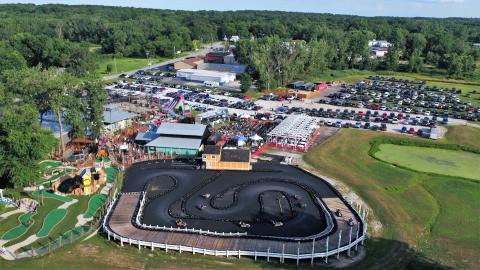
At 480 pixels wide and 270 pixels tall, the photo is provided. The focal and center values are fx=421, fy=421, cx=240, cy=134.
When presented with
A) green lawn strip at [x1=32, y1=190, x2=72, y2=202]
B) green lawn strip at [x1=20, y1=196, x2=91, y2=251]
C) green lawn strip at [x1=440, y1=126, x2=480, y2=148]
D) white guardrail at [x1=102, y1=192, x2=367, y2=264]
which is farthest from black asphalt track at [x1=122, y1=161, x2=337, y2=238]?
green lawn strip at [x1=440, y1=126, x2=480, y2=148]

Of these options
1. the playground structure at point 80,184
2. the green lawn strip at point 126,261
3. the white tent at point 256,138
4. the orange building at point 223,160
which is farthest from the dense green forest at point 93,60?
the white tent at point 256,138

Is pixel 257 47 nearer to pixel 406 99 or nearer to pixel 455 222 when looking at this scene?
pixel 406 99

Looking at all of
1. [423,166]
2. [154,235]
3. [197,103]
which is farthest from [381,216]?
[197,103]

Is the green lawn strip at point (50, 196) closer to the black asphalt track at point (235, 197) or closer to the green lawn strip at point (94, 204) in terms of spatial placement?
the green lawn strip at point (94, 204)

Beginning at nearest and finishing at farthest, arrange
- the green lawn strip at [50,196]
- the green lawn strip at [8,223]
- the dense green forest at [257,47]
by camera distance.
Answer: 1. the green lawn strip at [8,223]
2. the green lawn strip at [50,196]
3. the dense green forest at [257,47]

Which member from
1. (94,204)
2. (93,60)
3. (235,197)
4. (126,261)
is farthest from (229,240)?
(93,60)
